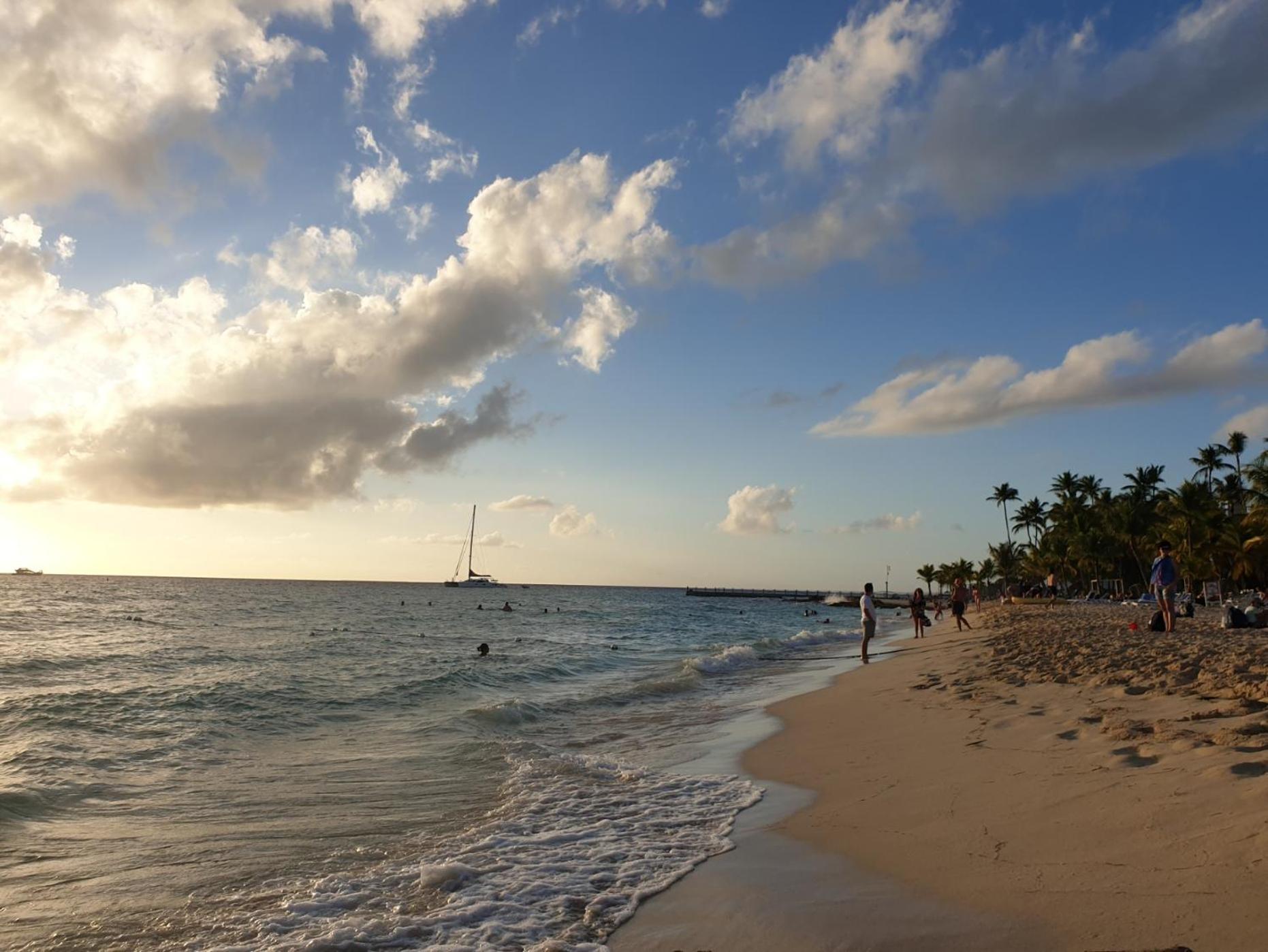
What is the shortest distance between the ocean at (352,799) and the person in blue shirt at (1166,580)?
8419 mm

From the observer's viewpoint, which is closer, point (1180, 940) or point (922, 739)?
point (1180, 940)

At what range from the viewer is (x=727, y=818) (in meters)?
7.18

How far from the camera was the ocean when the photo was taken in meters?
5.42

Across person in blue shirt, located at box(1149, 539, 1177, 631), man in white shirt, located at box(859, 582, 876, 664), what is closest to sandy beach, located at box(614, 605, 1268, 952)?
person in blue shirt, located at box(1149, 539, 1177, 631)

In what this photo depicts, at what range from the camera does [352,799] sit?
8953mm

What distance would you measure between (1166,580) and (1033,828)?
15419mm

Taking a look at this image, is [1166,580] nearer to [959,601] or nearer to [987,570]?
[959,601]

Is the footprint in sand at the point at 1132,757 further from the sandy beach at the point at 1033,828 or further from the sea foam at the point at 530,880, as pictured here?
the sea foam at the point at 530,880

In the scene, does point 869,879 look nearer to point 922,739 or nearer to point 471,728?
point 922,739

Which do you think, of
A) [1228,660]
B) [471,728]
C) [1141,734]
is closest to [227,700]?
[471,728]

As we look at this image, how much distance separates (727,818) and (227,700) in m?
15.0

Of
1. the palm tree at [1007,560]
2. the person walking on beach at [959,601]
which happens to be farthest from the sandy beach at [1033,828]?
the palm tree at [1007,560]

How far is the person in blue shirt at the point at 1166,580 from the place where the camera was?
1691 centimetres

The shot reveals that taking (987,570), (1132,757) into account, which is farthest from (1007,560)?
(1132,757)
